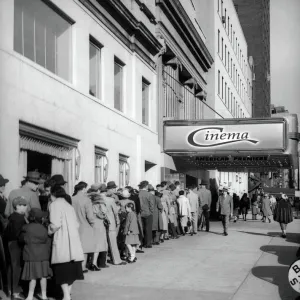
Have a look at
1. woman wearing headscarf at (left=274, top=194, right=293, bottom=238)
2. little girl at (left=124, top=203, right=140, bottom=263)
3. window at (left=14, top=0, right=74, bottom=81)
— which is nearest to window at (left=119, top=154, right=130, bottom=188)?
window at (left=14, top=0, right=74, bottom=81)

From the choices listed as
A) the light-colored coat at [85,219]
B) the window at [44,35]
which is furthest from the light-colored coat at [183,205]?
the light-colored coat at [85,219]

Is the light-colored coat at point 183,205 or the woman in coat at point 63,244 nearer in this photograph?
the woman in coat at point 63,244

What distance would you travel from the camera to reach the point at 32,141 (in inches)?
527

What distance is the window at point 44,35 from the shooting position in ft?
43.4

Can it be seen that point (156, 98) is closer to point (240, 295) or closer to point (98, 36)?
point (98, 36)

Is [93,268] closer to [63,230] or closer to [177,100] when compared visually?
[63,230]

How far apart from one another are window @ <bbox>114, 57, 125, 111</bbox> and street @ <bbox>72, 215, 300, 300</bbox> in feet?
17.4

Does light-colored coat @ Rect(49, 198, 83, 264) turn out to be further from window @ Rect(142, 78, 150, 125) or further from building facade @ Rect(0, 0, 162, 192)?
window @ Rect(142, 78, 150, 125)

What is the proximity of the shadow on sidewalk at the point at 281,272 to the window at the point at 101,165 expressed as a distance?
5.29 metres

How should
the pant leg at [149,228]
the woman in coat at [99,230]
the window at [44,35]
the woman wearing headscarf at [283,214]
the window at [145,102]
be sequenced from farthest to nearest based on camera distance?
the window at [145,102]
the woman wearing headscarf at [283,214]
the pant leg at [149,228]
the window at [44,35]
the woman in coat at [99,230]

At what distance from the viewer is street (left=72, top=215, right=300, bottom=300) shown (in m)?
9.73

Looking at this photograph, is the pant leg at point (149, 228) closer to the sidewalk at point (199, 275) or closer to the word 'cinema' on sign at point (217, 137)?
the sidewalk at point (199, 275)

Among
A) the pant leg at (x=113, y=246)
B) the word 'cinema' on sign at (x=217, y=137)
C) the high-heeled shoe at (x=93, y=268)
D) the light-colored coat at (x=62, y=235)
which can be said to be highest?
the word 'cinema' on sign at (x=217, y=137)

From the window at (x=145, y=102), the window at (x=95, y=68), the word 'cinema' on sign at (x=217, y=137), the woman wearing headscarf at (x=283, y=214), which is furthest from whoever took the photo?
the word 'cinema' on sign at (x=217, y=137)
